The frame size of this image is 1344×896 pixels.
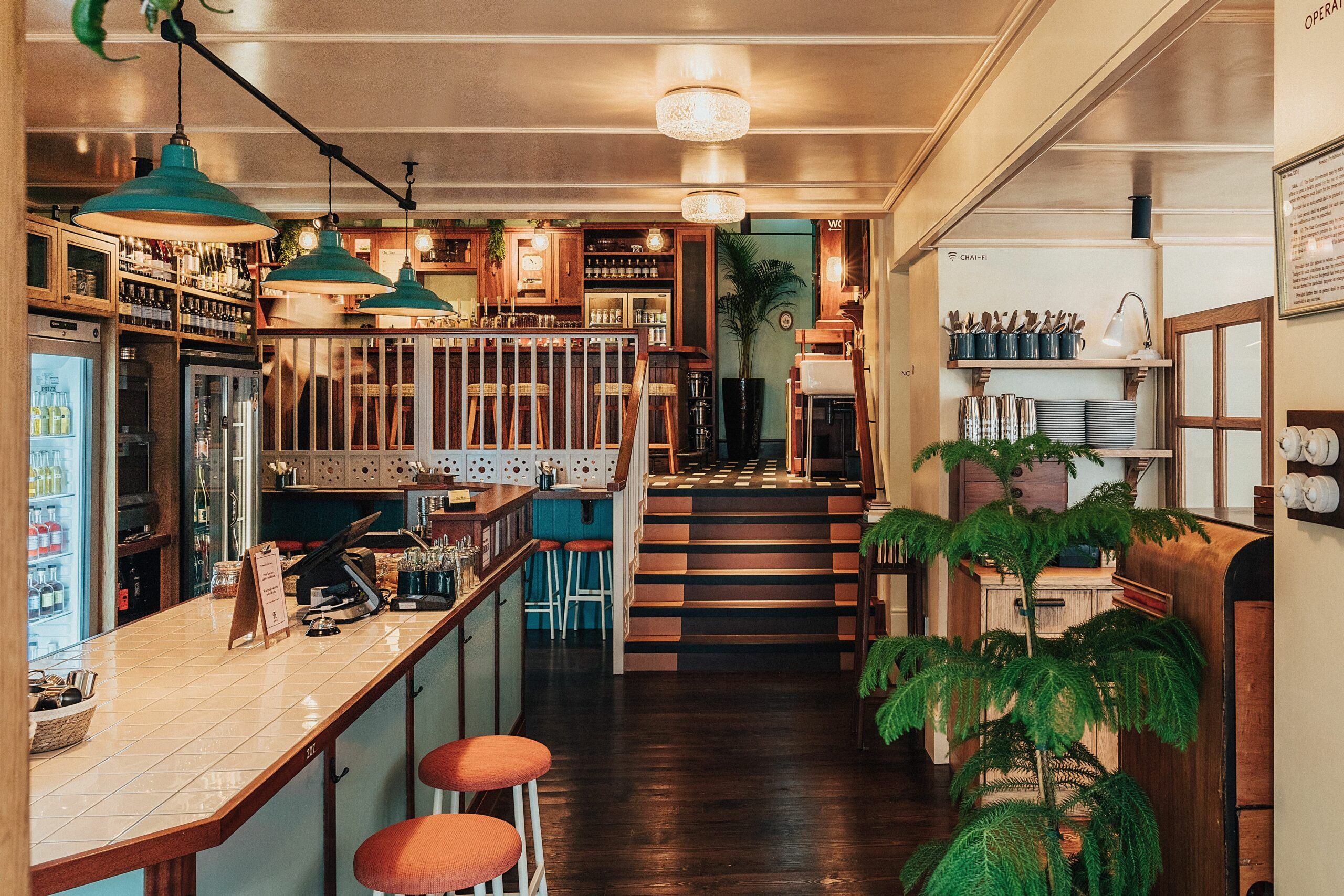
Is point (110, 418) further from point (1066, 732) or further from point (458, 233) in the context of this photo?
point (458, 233)

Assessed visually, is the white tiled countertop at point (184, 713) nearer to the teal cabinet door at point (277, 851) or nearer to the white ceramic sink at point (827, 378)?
the teal cabinet door at point (277, 851)

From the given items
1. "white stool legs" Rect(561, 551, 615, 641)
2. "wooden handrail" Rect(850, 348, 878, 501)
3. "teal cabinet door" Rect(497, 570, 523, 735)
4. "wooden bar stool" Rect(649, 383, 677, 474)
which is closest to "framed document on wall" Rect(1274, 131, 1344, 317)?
"teal cabinet door" Rect(497, 570, 523, 735)

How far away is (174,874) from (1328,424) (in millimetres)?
2092

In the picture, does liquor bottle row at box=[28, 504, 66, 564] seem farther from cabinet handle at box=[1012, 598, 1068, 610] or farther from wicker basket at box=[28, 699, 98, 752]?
cabinet handle at box=[1012, 598, 1068, 610]

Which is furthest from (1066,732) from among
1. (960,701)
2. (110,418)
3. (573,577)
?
(573,577)

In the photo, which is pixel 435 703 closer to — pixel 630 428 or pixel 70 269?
pixel 70 269

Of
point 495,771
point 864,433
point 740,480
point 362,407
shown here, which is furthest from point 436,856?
point 740,480

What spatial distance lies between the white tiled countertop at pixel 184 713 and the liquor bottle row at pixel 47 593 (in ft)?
6.59

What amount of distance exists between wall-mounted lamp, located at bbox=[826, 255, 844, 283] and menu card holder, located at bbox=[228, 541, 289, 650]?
7.46 metres

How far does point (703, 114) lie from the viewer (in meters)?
3.46

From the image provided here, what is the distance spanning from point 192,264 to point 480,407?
2244mm

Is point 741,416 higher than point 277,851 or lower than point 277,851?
higher

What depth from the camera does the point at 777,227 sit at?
13.0 metres

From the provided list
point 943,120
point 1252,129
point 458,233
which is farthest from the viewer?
point 458,233
